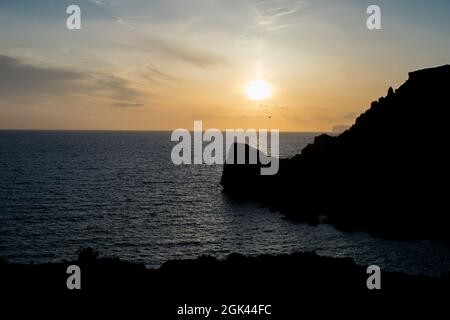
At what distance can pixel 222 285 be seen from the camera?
3247 centimetres

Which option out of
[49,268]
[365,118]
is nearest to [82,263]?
[49,268]

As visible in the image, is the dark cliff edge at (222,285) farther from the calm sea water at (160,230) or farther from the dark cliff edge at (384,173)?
the dark cliff edge at (384,173)

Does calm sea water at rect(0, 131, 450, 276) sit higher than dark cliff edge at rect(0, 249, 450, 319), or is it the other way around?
dark cliff edge at rect(0, 249, 450, 319)

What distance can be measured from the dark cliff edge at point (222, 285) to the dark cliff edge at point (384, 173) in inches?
1245

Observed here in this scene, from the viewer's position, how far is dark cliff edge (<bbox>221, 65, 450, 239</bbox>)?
71.6 m

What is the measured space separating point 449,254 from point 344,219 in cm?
1970

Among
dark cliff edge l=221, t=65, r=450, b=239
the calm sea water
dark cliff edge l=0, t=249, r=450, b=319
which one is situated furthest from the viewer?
dark cliff edge l=221, t=65, r=450, b=239

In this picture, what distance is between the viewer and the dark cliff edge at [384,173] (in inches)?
2817

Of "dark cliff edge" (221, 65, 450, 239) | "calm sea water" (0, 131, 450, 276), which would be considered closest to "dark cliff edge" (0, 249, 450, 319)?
"calm sea water" (0, 131, 450, 276)

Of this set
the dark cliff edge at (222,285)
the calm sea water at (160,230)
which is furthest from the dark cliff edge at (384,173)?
the dark cliff edge at (222,285)

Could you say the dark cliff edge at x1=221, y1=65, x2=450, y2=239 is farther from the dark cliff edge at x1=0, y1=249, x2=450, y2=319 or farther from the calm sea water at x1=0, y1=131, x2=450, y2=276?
the dark cliff edge at x1=0, y1=249, x2=450, y2=319

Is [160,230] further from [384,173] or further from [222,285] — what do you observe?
[384,173]

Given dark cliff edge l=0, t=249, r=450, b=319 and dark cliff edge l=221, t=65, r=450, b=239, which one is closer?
dark cliff edge l=0, t=249, r=450, b=319

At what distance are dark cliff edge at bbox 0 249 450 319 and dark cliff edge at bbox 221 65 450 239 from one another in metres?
31.6
